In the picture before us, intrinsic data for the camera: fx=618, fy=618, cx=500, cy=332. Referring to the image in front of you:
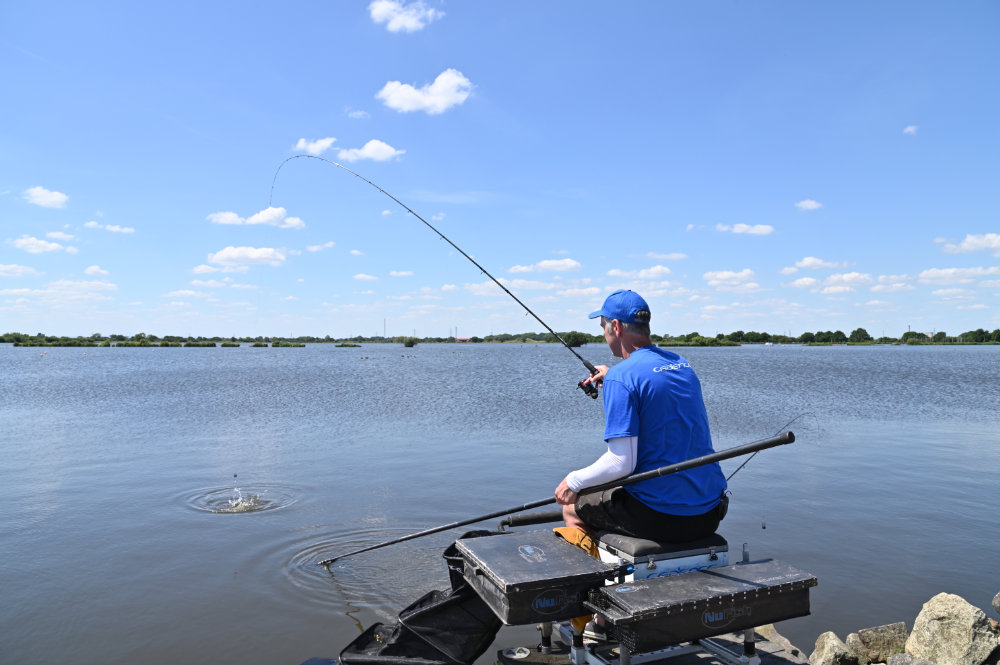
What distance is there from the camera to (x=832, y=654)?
474cm

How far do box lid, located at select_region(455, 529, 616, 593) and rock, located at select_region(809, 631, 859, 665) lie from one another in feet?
8.57

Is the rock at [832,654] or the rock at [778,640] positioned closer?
the rock at [778,640]

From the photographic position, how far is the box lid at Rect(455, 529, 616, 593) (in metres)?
3.05

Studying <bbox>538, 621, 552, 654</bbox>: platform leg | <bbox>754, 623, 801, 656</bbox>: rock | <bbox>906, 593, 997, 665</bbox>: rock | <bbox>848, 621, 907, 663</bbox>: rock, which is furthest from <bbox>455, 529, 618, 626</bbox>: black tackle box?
<bbox>906, 593, 997, 665</bbox>: rock

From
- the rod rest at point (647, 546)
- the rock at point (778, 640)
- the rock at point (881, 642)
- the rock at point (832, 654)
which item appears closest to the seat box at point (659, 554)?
the rod rest at point (647, 546)

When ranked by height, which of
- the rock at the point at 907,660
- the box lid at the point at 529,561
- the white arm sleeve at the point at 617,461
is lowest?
the rock at the point at 907,660

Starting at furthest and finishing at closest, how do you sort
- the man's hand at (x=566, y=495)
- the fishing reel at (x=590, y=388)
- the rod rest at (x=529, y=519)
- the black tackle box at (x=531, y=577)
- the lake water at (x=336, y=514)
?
1. the lake water at (x=336, y=514)
2. the fishing reel at (x=590, y=388)
3. the rod rest at (x=529, y=519)
4. the man's hand at (x=566, y=495)
5. the black tackle box at (x=531, y=577)

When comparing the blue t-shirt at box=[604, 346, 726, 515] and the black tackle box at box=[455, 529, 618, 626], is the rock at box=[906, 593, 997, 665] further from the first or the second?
the black tackle box at box=[455, 529, 618, 626]

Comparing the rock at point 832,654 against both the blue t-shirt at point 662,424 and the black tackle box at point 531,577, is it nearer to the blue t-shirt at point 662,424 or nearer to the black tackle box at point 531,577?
the blue t-shirt at point 662,424

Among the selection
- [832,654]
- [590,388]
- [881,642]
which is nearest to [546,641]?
[590,388]

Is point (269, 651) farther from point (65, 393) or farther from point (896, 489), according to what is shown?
point (65, 393)

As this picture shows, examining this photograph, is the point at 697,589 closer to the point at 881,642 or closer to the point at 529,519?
the point at 529,519

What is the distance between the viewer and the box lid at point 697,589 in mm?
2857

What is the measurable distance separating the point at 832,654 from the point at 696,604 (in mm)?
2717
